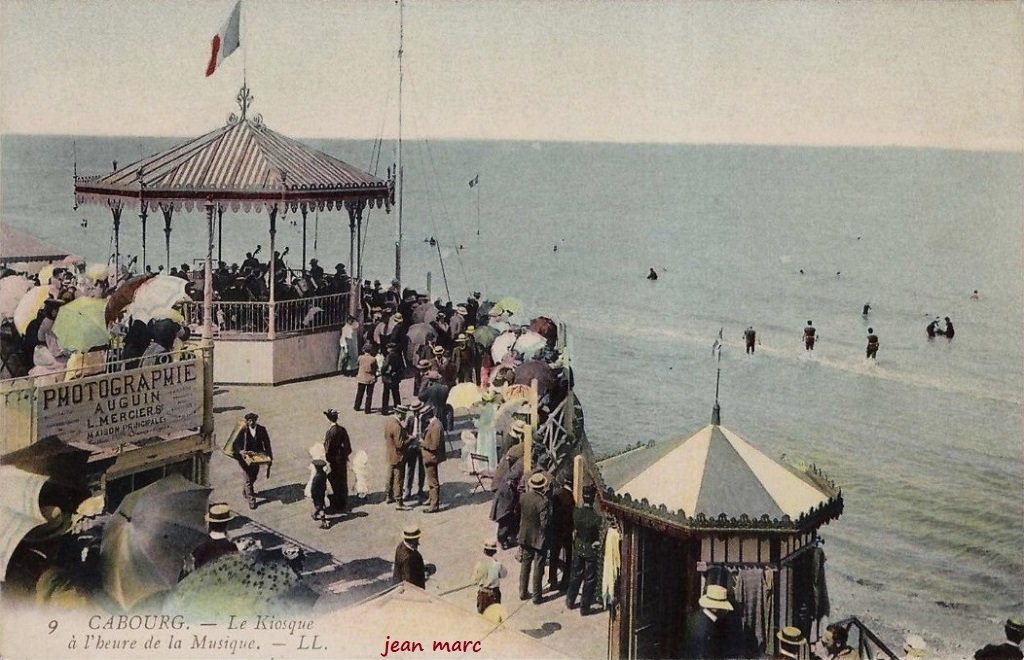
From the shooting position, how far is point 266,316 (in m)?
15.2

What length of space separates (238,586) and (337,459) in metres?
2.87

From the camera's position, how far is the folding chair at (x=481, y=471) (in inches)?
456

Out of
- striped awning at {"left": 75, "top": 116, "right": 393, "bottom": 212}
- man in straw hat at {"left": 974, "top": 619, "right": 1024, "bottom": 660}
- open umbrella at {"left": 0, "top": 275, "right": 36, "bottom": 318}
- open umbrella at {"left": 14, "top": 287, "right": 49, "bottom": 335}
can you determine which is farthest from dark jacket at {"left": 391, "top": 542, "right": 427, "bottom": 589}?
striped awning at {"left": 75, "top": 116, "right": 393, "bottom": 212}

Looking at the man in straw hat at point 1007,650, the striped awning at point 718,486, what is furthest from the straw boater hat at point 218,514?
the man in straw hat at point 1007,650

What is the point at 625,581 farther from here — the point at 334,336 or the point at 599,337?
the point at 599,337

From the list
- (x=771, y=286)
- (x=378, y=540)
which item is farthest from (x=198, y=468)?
(x=771, y=286)

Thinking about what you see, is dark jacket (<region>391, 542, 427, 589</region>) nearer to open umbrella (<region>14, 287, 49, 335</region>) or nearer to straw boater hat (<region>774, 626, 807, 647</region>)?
straw boater hat (<region>774, 626, 807, 647</region>)

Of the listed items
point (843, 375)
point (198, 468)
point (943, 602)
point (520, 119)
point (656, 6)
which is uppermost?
point (656, 6)

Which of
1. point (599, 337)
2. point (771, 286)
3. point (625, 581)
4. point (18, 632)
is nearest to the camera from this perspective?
point (625, 581)

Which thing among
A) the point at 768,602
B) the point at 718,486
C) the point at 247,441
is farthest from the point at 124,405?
the point at 768,602

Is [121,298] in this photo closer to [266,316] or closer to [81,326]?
[81,326]

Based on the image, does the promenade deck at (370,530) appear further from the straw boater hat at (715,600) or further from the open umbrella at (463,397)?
the straw boater hat at (715,600)

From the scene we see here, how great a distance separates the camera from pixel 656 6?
1177 cm

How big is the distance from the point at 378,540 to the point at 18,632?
3905 millimetres
